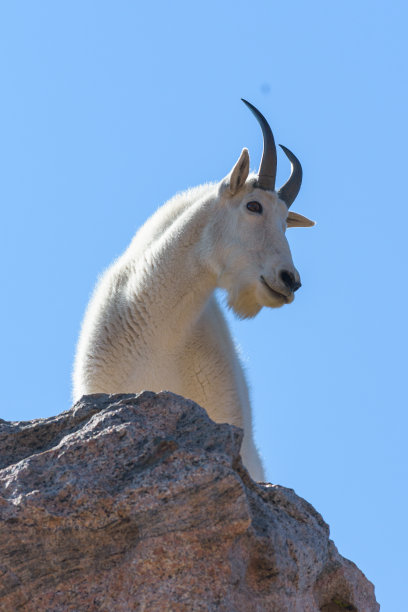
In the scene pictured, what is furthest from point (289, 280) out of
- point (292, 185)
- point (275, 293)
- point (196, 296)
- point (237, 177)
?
point (292, 185)

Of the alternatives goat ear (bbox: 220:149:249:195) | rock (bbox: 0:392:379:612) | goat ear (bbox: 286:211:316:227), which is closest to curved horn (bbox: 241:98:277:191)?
goat ear (bbox: 220:149:249:195)

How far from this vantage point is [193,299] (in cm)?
856

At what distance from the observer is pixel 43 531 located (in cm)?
363

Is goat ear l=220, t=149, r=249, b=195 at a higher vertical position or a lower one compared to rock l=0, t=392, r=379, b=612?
higher

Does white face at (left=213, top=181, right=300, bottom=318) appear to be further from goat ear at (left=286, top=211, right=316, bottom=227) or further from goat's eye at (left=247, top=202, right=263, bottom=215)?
goat ear at (left=286, top=211, right=316, bottom=227)

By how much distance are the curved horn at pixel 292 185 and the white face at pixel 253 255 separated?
0.41 meters

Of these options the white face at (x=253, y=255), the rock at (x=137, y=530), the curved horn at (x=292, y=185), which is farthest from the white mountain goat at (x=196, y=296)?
the rock at (x=137, y=530)

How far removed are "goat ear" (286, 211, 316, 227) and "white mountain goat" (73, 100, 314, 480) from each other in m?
0.64

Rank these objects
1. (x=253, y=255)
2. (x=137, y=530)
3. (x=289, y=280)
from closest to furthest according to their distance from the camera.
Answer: (x=137, y=530) < (x=289, y=280) < (x=253, y=255)

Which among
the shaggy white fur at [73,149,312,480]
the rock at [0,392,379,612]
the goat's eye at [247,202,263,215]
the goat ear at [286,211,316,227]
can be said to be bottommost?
the rock at [0,392,379,612]

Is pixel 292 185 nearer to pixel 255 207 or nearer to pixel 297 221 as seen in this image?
pixel 297 221

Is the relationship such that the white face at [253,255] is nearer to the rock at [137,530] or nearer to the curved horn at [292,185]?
the curved horn at [292,185]

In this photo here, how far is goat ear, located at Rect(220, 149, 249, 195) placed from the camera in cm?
890

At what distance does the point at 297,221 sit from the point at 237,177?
106cm
